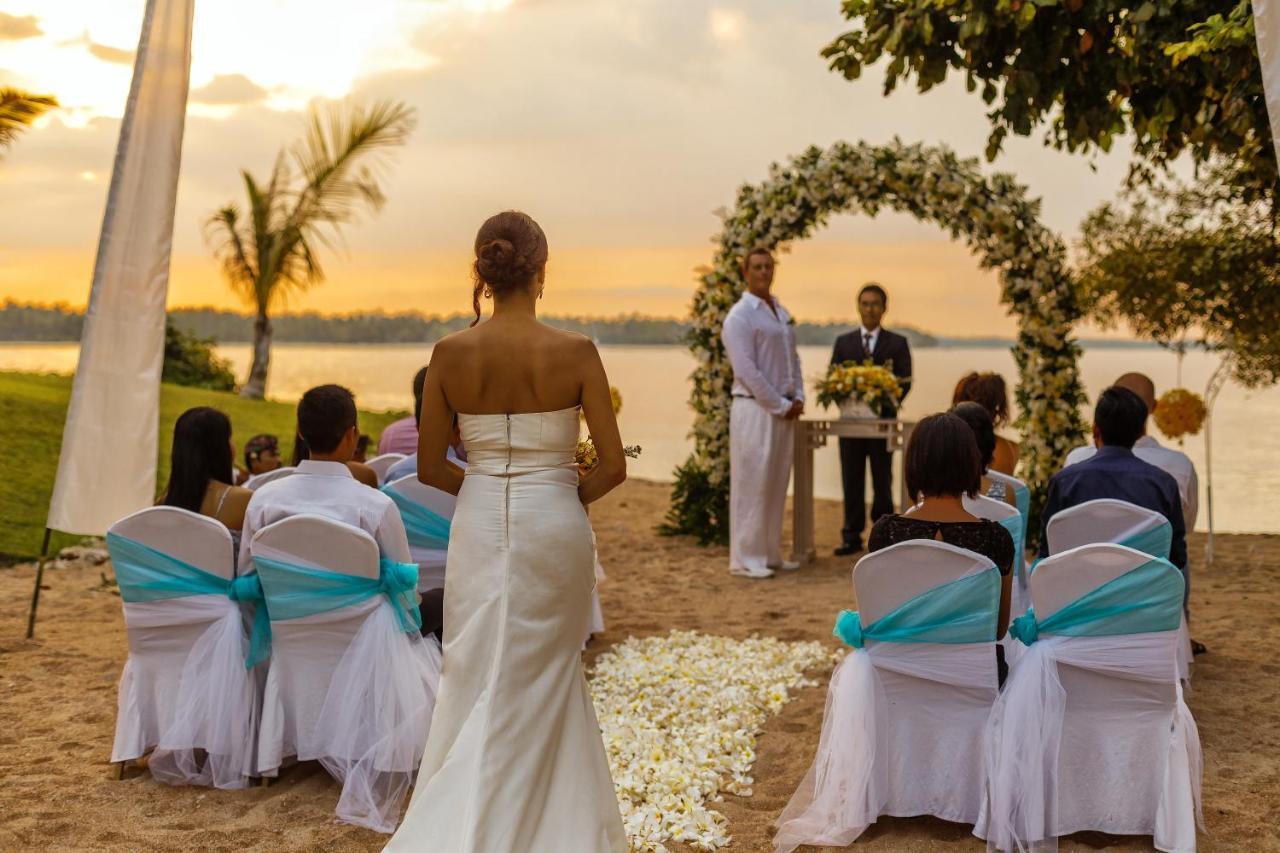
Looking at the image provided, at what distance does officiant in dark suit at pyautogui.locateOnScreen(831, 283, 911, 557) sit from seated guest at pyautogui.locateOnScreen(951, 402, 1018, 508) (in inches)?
181

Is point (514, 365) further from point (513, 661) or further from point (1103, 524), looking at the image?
point (1103, 524)

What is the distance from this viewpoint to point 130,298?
5934mm

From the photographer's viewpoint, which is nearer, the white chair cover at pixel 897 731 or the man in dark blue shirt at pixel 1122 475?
the white chair cover at pixel 897 731

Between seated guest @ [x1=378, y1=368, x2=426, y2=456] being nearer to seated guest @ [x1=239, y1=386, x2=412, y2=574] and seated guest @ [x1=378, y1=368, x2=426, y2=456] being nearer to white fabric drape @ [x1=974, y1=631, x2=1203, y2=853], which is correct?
seated guest @ [x1=239, y1=386, x2=412, y2=574]

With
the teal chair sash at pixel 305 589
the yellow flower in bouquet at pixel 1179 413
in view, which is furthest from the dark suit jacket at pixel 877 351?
the teal chair sash at pixel 305 589

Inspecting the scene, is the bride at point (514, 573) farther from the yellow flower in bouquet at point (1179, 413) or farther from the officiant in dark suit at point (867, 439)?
the yellow flower in bouquet at point (1179, 413)

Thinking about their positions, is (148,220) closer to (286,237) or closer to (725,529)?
(725,529)

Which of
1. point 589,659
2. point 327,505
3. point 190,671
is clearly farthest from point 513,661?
point 589,659

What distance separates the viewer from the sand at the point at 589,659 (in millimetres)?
3875

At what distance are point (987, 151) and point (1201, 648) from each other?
2925 mm

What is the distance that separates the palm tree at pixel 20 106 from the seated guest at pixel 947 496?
27.9 feet

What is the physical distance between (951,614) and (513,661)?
140 centimetres

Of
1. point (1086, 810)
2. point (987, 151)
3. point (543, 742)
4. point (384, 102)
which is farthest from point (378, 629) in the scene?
point (384, 102)

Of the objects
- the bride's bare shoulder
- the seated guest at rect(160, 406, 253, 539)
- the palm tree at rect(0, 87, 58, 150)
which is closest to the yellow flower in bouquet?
the seated guest at rect(160, 406, 253, 539)
